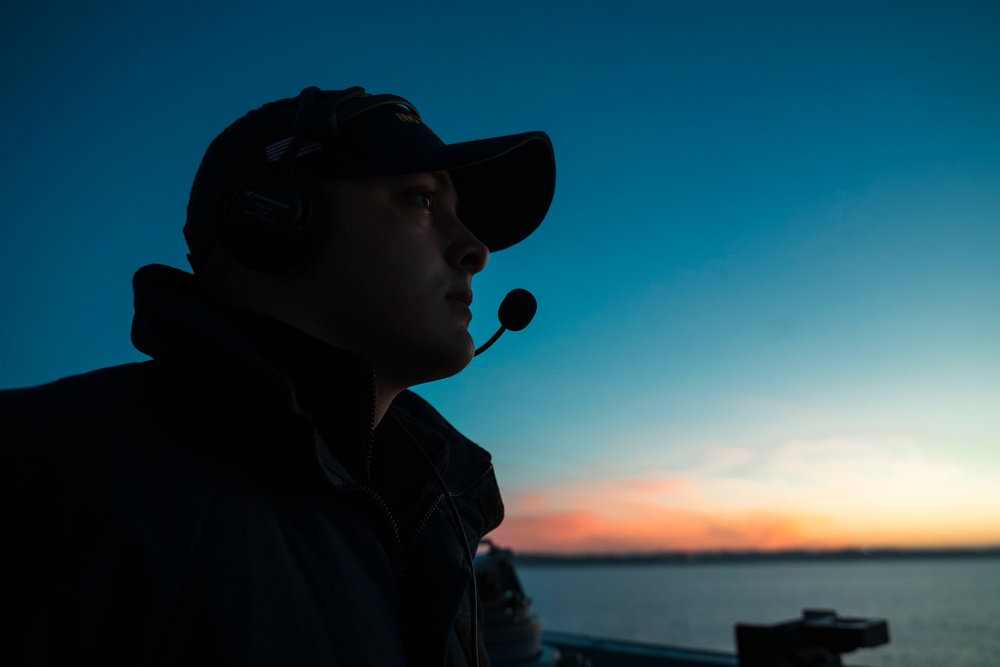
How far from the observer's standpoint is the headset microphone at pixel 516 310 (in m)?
1.46

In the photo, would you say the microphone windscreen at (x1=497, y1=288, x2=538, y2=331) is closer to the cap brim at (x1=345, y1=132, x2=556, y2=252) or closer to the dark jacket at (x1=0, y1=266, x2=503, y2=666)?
the cap brim at (x1=345, y1=132, x2=556, y2=252)

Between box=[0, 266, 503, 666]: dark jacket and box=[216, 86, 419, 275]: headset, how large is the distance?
110mm

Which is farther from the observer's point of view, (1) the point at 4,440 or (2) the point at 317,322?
(2) the point at 317,322

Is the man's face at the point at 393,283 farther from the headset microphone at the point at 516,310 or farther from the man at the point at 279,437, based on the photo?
the headset microphone at the point at 516,310

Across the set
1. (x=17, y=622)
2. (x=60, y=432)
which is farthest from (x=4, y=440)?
(x=17, y=622)

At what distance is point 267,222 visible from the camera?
99 cm

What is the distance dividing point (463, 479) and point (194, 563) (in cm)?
76

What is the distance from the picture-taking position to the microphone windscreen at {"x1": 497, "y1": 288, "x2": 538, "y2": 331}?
1459mm

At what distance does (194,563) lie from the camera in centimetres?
70

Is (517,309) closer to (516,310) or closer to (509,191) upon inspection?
(516,310)

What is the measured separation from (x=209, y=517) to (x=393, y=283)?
478mm

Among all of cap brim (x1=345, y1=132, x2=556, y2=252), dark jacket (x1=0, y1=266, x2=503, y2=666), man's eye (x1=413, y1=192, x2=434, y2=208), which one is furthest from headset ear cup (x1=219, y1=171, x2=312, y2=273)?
cap brim (x1=345, y1=132, x2=556, y2=252)

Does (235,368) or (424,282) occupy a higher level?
(424,282)

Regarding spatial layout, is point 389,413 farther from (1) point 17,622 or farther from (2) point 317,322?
(1) point 17,622
